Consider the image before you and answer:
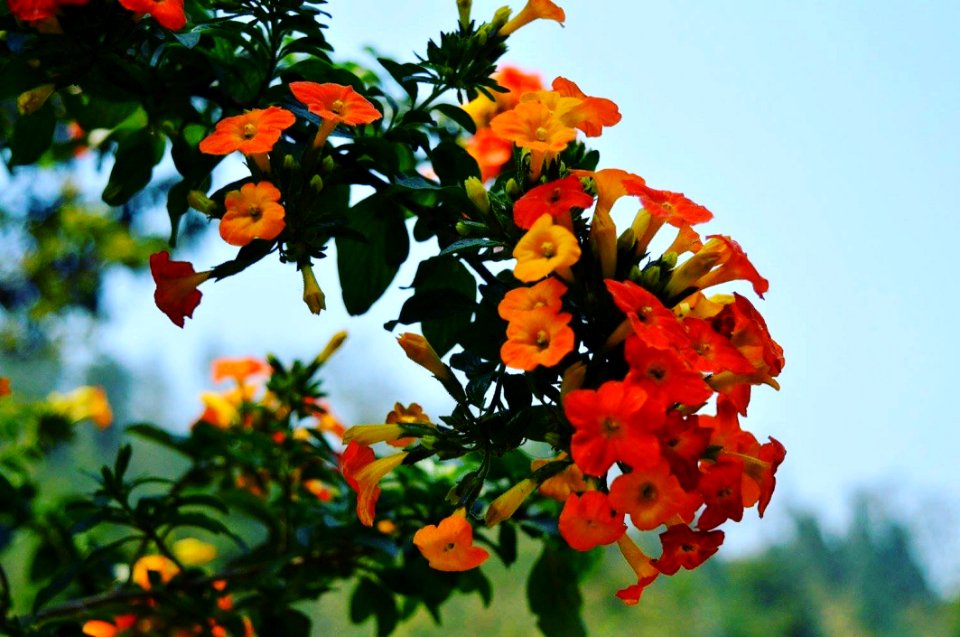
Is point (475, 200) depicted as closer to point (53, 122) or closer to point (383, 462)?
point (383, 462)

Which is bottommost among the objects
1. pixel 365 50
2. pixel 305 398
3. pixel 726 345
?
pixel 726 345

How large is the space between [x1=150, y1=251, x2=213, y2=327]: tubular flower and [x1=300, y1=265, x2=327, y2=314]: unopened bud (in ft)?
0.19

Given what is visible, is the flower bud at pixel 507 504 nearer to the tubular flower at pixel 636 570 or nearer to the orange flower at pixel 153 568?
the tubular flower at pixel 636 570

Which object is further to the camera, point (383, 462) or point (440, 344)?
point (440, 344)

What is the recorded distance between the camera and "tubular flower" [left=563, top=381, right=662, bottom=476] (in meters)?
0.50

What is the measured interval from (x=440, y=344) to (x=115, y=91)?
1.12ft

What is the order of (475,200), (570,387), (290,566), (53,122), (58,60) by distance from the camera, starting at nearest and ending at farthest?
(570,387)
(475,200)
(58,60)
(53,122)
(290,566)

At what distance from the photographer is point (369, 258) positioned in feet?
2.86

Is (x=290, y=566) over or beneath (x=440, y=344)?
beneath

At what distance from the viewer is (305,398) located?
1184 millimetres

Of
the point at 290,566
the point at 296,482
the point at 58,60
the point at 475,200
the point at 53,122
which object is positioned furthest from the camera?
the point at 296,482

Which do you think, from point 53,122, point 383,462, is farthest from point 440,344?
point 53,122

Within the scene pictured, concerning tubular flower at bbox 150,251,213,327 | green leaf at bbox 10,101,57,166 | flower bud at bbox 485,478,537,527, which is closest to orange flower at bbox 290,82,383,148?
tubular flower at bbox 150,251,213,327

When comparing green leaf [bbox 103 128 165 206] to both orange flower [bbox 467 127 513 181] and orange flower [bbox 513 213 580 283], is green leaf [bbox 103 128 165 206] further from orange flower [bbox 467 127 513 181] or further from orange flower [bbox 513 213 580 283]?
orange flower [bbox 513 213 580 283]
